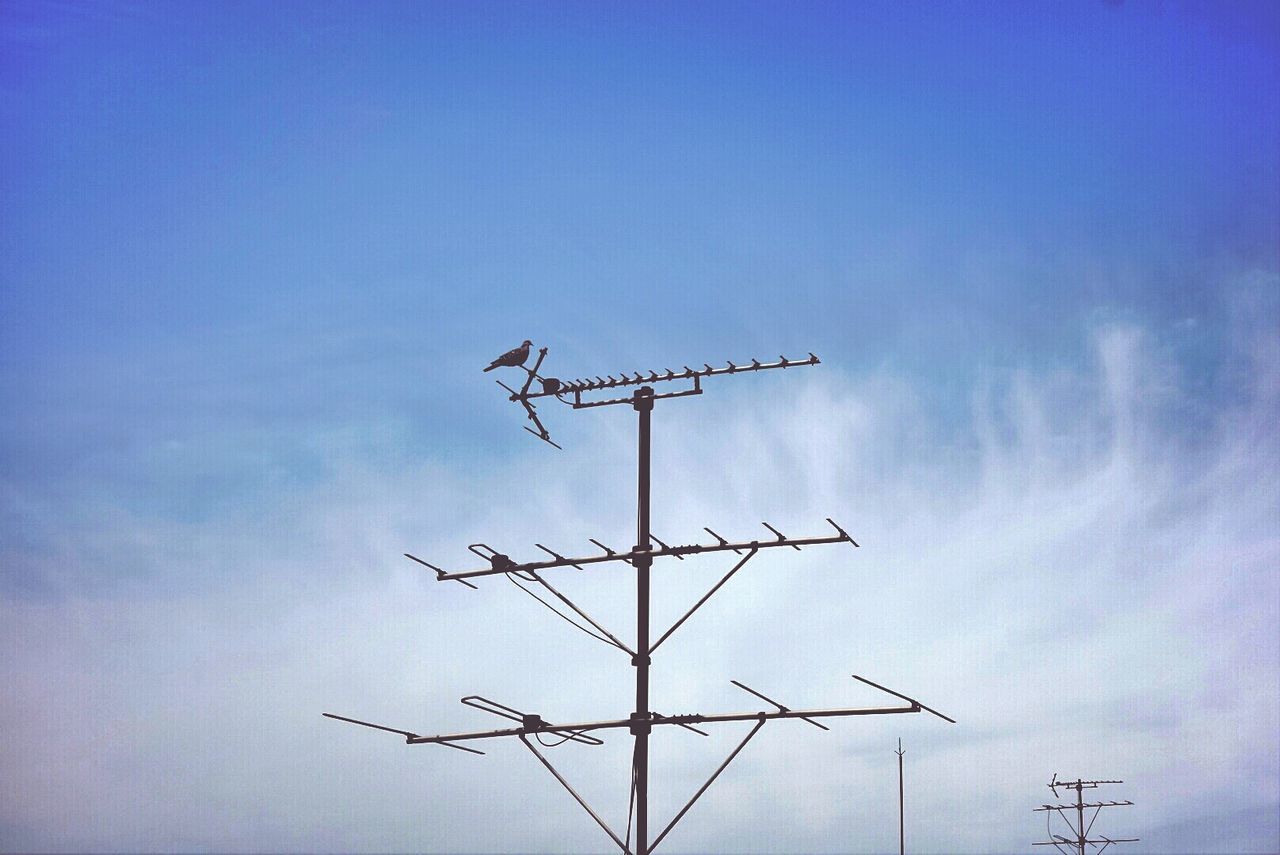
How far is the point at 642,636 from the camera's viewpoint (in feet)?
61.8

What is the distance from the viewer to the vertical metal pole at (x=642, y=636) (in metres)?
18.0

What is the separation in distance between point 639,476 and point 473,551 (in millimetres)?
2694

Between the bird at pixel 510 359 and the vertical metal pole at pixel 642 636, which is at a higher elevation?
the bird at pixel 510 359

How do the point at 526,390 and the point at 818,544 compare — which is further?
the point at 526,390

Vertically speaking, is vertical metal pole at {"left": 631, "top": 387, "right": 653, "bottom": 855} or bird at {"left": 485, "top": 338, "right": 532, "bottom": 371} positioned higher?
bird at {"left": 485, "top": 338, "right": 532, "bottom": 371}

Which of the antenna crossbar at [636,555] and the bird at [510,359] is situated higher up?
the bird at [510,359]

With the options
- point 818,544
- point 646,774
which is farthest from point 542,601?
point 818,544

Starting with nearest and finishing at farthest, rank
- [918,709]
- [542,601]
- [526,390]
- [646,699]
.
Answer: [918,709] < [646,699] < [542,601] < [526,390]

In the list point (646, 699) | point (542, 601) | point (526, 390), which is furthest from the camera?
point (526, 390)

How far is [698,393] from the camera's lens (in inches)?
765

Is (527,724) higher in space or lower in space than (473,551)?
lower

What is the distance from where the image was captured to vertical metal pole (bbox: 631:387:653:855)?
17998 mm

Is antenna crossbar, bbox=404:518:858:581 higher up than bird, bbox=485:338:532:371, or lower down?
lower down

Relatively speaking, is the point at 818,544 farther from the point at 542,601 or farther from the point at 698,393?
the point at 542,601
